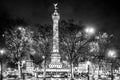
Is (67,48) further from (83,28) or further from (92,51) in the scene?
(92,51)

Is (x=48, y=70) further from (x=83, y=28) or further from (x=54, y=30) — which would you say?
(x=83, y=28)

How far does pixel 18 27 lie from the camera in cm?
6475

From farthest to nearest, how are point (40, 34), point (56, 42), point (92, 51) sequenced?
point (56, 42) < point (92, 51) < point (40, 34)

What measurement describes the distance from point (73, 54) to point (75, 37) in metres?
3.88

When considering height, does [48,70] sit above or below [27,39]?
below

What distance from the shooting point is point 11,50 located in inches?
2552

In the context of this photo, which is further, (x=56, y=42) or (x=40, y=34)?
(x=56, y=42)

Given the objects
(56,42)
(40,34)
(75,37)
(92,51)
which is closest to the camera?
(75,37)

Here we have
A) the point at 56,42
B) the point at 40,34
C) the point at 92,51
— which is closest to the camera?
the point at 40,34

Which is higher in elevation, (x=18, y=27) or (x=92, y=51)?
(x=18, y=27)

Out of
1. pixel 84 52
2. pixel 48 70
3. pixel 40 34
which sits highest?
pixel 40 34

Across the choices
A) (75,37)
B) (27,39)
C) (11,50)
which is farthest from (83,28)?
(11,50)

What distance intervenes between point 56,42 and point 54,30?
3.82 m

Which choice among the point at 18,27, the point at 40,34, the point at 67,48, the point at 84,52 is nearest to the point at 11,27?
the point at 18,27
